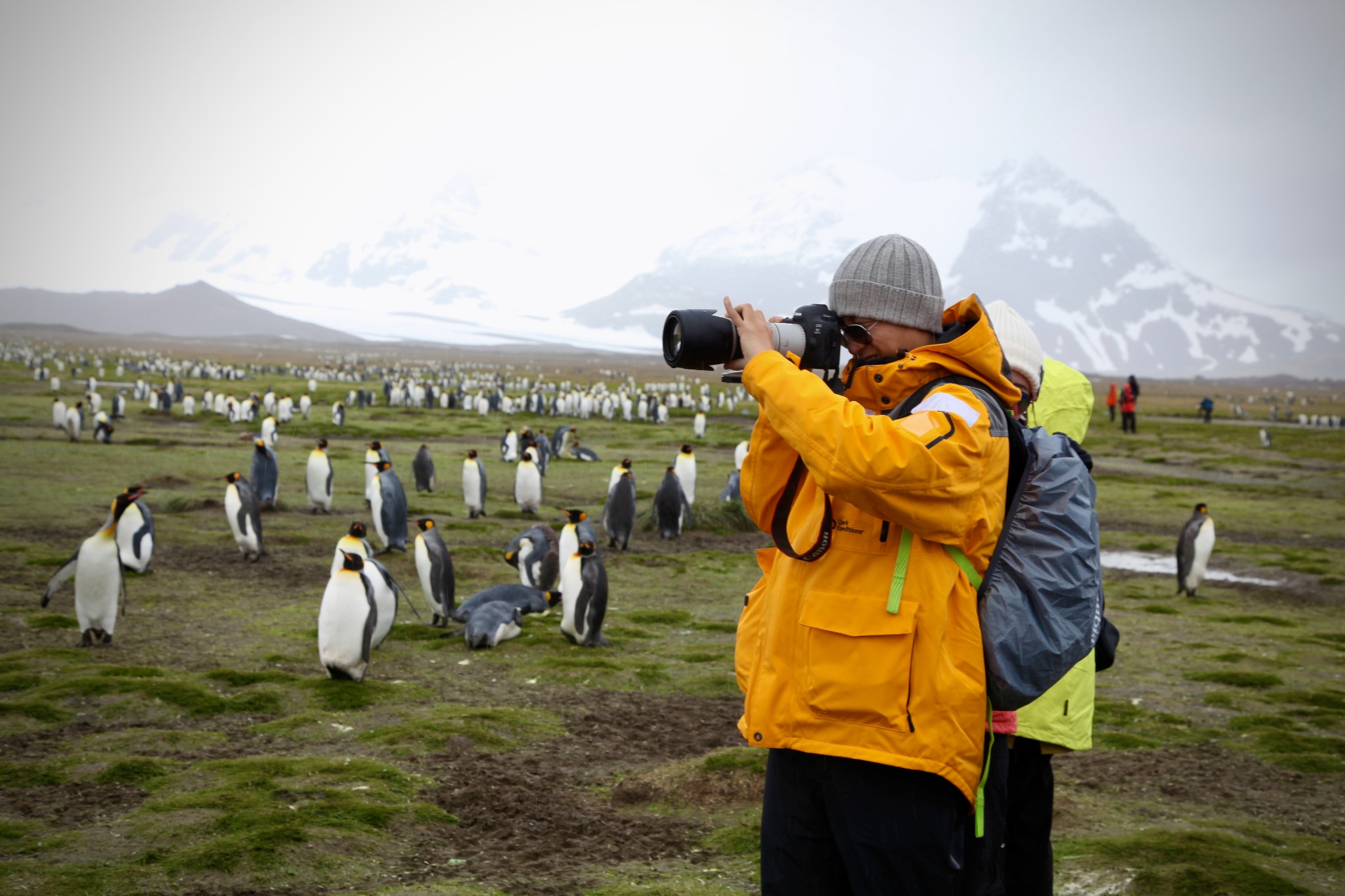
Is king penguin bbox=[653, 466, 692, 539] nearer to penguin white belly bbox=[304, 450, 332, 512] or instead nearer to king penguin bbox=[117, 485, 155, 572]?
penguin white belly bbox=[304, 450, 332, 512]

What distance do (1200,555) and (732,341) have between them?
34.6ft

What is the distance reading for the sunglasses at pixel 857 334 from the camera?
2.19 m

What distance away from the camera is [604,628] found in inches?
336

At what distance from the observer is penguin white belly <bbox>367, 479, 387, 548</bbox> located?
11.9 meters

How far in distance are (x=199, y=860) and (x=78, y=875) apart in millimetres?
385

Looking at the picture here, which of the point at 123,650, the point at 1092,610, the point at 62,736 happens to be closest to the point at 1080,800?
the point at 1092,610

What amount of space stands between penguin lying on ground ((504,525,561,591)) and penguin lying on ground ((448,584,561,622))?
0.64 m

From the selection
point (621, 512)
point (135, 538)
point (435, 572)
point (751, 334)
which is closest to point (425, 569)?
point (435, 572)

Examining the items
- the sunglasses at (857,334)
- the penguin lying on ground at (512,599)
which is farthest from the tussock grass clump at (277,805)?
the penguin lying on ground at (512,599)

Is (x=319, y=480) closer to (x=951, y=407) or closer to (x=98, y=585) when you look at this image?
(x=98, y=585)

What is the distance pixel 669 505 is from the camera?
13.6 m

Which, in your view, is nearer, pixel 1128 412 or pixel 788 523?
pixel 788 523

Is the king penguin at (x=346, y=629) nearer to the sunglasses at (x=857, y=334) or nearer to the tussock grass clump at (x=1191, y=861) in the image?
the tussock grass clump at (x=1191, y=861)

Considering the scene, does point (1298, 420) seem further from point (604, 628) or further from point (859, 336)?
point (859, 336)
